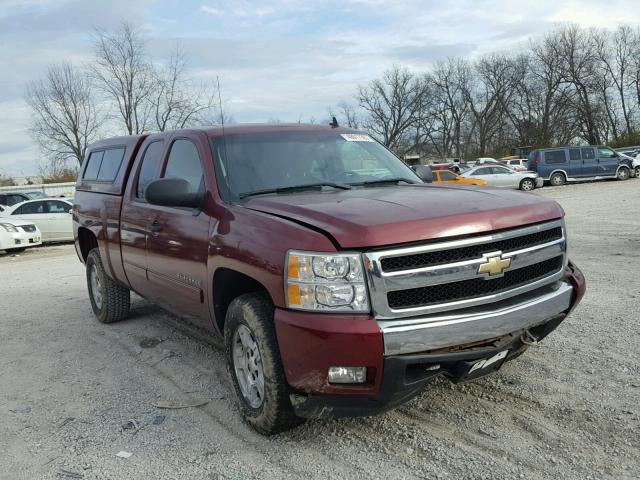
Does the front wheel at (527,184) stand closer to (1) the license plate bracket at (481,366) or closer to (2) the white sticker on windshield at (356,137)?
(2) the white sticker on windshield at (356,137)

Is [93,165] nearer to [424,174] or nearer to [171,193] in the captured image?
[171,193]

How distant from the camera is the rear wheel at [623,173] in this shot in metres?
29.6

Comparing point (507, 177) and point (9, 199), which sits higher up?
point (9, 199)

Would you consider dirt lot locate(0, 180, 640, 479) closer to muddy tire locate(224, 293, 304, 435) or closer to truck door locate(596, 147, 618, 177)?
muddy tire locate(224, 293, 304, 435)

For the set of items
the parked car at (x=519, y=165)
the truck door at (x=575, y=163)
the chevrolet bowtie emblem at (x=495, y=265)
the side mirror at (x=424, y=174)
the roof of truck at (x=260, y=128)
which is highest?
the roof of truck at (x=260, y=128)

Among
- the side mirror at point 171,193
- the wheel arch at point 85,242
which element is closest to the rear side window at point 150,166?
the side mirror at point 171,193

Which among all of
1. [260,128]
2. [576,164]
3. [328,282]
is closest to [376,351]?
[328,282]

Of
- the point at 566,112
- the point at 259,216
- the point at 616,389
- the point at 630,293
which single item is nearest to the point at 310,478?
the point at 259,216

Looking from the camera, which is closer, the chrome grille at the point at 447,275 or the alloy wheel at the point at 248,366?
the chrome grille at the point at 447,275

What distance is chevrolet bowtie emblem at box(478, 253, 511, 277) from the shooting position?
3000mm

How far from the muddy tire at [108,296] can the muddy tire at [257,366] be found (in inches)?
120

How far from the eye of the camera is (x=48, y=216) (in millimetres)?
17406

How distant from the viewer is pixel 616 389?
145 inches

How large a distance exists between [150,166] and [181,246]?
125 cm
